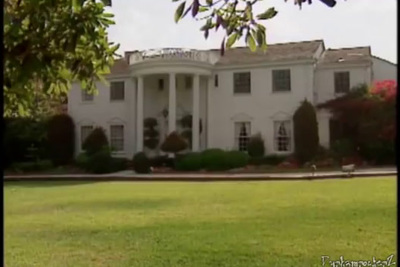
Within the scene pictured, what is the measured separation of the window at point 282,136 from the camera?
3144 centimetres

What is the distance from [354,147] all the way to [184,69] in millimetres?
10245

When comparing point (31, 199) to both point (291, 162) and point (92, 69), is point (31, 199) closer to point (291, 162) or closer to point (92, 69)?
point (92, 69)

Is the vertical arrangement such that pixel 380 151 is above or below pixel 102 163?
above

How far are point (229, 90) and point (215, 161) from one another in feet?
18.8

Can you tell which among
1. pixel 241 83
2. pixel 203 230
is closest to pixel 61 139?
pixel 241 83

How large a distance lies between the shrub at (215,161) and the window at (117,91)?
333 inches

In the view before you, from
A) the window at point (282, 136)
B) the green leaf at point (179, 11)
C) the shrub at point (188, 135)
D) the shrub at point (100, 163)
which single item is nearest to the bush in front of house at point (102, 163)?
the shrub at point (100, 163)

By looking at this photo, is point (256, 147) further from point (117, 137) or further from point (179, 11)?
point (179, 11)

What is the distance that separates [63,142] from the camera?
1358 inches

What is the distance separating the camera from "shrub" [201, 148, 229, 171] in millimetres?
28906

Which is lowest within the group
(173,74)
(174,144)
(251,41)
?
(251,41)

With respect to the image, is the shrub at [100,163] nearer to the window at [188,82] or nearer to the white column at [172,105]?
the white column at [172,105]

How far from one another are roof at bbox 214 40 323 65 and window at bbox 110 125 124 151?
7487 mm

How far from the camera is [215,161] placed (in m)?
29.0
